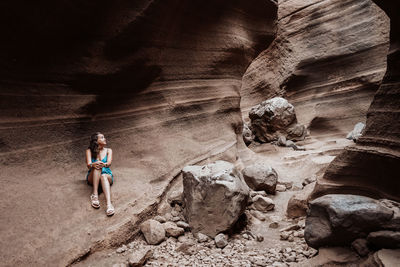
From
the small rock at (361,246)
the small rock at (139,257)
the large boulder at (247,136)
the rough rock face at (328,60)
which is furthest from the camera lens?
the large boulder at (247,136)

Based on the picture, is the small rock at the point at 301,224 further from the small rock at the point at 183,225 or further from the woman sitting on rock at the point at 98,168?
the woman sitting on rock at the point at 98,168

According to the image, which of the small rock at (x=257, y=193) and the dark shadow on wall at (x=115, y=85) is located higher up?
the dark shadow on wall at (x=115, y=85)

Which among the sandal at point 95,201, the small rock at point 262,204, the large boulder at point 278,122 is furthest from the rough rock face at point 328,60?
the sandal at point 95,201

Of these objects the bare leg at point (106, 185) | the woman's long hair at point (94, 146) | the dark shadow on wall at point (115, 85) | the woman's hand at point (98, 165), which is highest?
the dark shadow on wall at point (115, 85)

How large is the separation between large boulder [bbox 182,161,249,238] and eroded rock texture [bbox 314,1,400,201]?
46.6 inches

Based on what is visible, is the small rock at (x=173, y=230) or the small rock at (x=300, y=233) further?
the small rock at (x=173, y=230)

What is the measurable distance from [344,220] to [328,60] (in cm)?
990

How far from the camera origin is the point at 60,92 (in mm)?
3568

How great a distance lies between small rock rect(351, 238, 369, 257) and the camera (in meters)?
2.14

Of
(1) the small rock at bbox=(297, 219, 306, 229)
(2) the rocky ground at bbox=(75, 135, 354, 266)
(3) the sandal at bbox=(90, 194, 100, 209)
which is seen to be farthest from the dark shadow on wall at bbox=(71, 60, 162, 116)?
(1) the small rock at bbox=(297, 219, 306, 229)

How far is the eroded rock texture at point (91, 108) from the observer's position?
288cm

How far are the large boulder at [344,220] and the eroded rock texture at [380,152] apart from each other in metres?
0.57

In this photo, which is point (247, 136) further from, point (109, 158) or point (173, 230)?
point (173, 230)

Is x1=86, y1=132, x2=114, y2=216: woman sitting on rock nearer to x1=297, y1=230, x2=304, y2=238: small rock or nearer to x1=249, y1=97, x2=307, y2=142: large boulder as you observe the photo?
x1=297, y1=230, x2=304, y2=238: small rock
